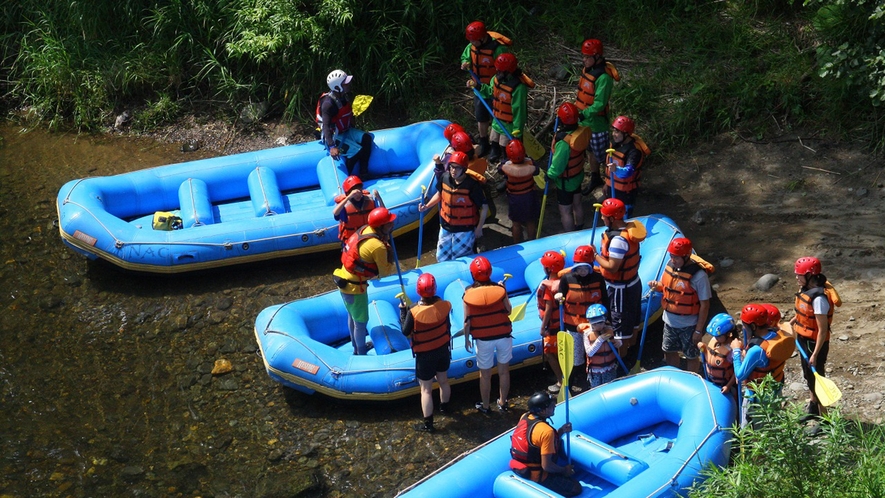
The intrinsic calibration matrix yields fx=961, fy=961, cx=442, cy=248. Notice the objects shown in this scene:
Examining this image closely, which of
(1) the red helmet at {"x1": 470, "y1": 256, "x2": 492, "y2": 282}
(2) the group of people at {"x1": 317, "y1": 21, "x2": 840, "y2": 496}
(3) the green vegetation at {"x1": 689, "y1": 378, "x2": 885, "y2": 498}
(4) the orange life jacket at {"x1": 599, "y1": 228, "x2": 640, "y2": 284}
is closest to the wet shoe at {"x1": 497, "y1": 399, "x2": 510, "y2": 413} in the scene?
(2) the group of people at {"x1": 317, "y1": 21, "x2": 840, "y2": 496}

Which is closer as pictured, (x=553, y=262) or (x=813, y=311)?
(x=813, y=311)

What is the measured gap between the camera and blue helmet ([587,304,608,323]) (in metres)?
6.23

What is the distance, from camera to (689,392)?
5945 mm

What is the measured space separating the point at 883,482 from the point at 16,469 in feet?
17.8

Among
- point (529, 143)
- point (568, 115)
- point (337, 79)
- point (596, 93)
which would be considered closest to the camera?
point (568, 115)

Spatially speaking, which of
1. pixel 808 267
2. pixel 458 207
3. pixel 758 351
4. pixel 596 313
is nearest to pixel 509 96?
pixel 458 207

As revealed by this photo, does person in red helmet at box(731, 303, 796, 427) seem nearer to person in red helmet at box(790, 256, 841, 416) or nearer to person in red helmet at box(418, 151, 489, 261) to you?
person in red helmet at box(790, 256, 841, 416)

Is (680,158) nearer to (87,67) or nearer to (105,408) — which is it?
(105,408)

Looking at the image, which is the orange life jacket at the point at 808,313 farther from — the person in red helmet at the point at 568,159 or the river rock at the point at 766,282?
the person in red helmet at the point at 568,159

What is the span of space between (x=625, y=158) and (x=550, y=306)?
5.68ft

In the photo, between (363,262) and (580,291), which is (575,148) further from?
(363,262)

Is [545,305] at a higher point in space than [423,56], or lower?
lower

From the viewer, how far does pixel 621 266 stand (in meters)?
6.65

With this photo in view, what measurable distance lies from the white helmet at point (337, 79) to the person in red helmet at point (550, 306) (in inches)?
115
